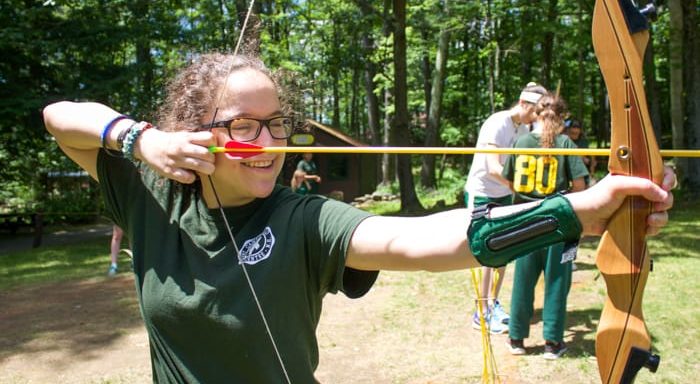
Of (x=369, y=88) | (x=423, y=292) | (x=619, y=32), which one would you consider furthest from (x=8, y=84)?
(x=369, y=88)

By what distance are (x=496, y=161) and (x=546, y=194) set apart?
0.43 metres

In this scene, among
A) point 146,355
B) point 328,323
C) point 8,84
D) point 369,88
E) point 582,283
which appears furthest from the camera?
point 369,88

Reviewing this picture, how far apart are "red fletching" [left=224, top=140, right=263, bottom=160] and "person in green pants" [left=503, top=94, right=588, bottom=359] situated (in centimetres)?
296

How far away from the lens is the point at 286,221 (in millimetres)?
1383

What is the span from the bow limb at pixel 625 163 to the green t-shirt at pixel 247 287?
0.50 meters

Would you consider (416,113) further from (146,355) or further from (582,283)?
(146,355)

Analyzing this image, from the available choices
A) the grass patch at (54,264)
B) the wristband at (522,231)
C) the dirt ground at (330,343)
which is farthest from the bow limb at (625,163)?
the grass patch at (54,264)

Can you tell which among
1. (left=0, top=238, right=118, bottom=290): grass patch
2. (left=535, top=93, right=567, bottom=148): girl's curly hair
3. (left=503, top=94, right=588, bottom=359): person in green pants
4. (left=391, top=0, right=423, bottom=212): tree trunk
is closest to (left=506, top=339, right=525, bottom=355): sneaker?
(left=503, top=94, right=588, bottom=359): person in green pants

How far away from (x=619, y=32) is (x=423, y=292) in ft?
16.2

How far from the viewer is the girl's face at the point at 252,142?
1.43 m

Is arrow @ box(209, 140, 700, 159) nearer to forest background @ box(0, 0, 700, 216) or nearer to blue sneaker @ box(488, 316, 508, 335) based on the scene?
blue sneaker @ box(488, 316, 508, 335)

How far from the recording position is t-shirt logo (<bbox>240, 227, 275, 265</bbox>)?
136 cm

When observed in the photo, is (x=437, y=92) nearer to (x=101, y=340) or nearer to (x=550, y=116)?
(x=550, y=116)

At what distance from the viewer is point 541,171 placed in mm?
4102
